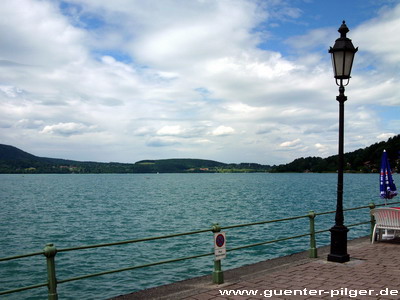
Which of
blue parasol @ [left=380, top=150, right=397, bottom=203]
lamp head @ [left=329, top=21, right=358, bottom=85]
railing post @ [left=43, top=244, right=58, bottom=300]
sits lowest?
railing post @ [left=43, top=244, right=58, bottom=300]

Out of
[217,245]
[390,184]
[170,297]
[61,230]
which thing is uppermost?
[390,184]

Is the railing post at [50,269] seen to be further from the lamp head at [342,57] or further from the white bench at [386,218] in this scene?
the white bench at [386,218]

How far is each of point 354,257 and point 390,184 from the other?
14.4 ft

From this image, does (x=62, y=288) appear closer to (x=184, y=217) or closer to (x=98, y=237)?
(x=98, y=237)

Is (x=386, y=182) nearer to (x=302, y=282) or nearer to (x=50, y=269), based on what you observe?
(x=302, y=282)

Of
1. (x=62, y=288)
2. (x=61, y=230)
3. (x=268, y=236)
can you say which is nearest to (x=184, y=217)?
(x=61, y=230)

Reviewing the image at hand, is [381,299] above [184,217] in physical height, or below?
above

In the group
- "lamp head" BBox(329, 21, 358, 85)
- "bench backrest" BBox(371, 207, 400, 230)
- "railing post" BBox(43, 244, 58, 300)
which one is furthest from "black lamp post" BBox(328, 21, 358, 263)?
"railing post" BBox(43, 244, 58, 300)

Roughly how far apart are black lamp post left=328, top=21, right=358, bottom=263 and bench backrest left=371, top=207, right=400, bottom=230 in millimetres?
2593

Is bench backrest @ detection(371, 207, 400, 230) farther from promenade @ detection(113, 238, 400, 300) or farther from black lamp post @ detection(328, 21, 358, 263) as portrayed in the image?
black lamp post @ detection(328, 21, 358, 263)

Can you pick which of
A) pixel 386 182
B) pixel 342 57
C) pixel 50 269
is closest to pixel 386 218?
pixel 386 182

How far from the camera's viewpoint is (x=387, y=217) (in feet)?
35.7

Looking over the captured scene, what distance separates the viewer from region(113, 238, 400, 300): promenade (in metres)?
6.41

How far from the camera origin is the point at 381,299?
6.01 meters
